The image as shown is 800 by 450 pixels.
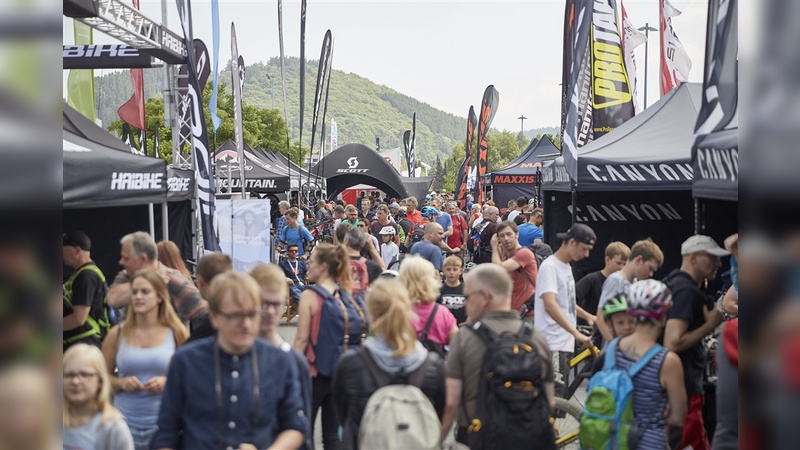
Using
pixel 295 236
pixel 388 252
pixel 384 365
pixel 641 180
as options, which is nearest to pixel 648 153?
pixel 641 180

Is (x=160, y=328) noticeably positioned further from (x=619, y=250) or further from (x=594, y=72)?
(x=594, y=72)

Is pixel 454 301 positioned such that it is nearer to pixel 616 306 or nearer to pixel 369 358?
pixel 616 306

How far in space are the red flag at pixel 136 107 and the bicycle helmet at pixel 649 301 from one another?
13.5 meters

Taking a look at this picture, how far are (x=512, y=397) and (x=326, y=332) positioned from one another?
72.3 inches

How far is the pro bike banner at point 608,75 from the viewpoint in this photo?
1301 cm

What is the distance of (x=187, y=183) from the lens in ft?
36.7

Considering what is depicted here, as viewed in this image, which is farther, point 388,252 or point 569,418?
point 388,252

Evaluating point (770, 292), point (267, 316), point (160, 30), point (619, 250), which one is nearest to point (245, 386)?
point (267, 316)

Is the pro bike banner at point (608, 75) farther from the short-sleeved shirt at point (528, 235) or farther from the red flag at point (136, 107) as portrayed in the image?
the red flag at point (136, 107)

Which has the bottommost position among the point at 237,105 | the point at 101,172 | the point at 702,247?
the point at 702,247

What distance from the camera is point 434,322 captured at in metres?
6.28

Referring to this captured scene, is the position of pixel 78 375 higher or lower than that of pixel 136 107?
lower

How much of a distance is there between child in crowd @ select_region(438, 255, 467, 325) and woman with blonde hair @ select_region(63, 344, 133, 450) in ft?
15.0

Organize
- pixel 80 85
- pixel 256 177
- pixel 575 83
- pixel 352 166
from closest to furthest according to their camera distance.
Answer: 1. pixel 575 83
2. pixel 80 85
3. pixel 256 177
4. pixel 352 166
